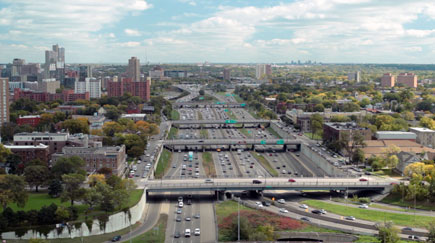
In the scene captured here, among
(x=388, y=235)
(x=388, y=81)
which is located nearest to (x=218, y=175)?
(x=388, y=235)

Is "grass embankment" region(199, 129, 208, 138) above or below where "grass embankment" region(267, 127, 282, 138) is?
below

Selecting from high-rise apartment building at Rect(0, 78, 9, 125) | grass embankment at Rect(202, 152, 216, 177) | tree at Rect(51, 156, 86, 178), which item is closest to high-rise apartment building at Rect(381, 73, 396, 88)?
grass embankment at Rect(202, 152, 216, 177)

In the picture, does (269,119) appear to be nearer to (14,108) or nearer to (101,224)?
(14,108)

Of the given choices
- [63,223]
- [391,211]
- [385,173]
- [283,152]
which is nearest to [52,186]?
[63,223]

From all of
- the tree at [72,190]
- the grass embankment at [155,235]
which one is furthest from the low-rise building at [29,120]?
the grass embankment at [155,235]

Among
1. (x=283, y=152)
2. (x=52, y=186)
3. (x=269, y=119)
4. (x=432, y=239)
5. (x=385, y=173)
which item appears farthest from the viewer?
(x=269, y=119)

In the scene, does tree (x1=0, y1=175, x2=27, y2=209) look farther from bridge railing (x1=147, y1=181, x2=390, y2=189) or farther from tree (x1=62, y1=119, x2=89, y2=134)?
tree (x1=62, y1=119, x2=89, y2=134)

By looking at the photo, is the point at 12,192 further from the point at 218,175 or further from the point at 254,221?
the point at 218,175
